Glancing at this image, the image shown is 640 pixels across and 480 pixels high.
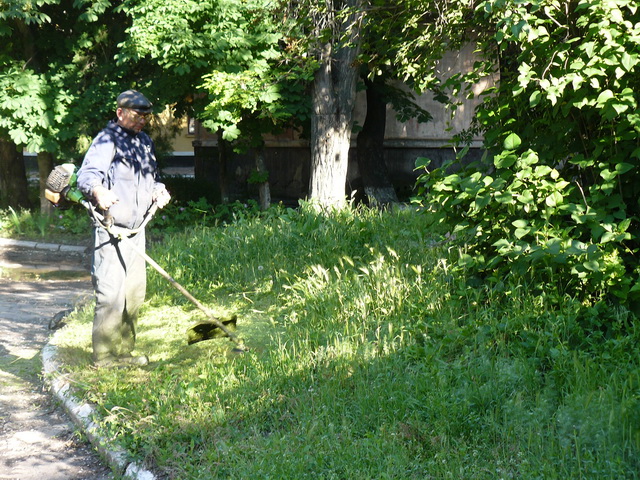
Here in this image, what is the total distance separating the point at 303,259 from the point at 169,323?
173 cm

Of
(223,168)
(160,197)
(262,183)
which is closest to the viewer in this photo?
(160,197)

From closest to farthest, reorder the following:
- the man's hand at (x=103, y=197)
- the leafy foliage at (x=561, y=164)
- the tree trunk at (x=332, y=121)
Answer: the leafy foliage at (x=561, y=164) < the man's hand at (x=103, y=197) < the tree trunk at (x=332, y=121)

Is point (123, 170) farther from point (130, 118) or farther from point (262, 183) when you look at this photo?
point (262, 183)

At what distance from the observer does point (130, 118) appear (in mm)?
6434

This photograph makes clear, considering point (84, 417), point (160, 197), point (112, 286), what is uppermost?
point (160, 197)

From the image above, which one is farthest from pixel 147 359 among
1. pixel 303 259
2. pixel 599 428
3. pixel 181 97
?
pixel 181 97

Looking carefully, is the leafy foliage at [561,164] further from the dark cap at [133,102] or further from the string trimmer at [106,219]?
the dark cap at [133,102]

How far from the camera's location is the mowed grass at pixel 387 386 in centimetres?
425

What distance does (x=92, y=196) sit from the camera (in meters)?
6.12

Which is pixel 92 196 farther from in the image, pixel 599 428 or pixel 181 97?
pixel 181 97

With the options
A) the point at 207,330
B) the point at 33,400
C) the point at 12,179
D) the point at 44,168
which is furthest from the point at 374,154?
the point at 33,400

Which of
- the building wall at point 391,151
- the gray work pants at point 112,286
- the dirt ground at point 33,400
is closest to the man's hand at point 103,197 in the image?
the gray work pants at point 112,286

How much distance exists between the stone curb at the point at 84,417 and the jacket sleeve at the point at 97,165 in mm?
1510

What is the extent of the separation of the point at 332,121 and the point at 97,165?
6931 mm
